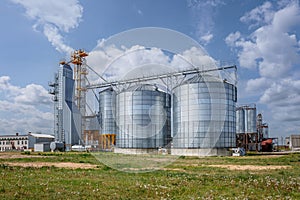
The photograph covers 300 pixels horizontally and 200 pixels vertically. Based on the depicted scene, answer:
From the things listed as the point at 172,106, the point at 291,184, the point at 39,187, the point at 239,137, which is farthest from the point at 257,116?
the point at 39,187

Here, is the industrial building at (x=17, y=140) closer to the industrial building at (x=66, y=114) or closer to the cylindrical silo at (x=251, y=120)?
the industrial building at (x=66, y=114)

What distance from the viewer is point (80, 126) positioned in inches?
4449

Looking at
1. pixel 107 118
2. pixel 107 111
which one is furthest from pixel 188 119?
pixel 107 111

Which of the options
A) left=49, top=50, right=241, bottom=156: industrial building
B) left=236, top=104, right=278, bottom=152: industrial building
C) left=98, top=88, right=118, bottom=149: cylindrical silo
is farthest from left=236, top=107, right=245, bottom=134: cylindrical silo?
left=98, top=88, right=118, bottom=149: cylindrical silo

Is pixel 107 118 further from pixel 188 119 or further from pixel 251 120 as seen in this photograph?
pixel 251 120

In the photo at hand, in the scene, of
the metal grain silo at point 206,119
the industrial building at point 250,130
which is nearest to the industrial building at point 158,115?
the metal grain silo at point 206,119

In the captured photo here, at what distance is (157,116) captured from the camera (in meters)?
79.1

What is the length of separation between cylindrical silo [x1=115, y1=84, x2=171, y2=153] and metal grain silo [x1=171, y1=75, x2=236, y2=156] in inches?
257

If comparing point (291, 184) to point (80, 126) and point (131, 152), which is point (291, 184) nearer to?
point (131, 152)

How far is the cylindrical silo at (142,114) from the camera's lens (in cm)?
8412

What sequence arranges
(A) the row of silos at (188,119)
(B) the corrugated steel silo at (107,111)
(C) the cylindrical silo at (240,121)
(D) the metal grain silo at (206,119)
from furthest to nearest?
(C) the cylindrical silo at (240,121) < (B) the corrugated steel silo at (107,111) < (A) the row of silos at (188,119) < (D) the metal grain silo at (206,119)

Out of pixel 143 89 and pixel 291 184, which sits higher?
pixel 143 89

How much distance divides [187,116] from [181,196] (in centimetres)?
6101

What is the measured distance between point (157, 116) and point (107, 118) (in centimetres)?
3777
